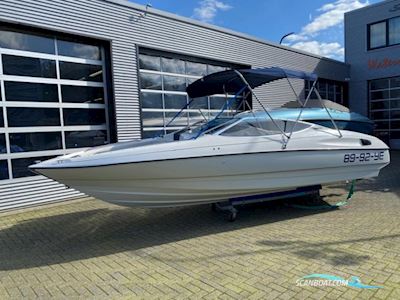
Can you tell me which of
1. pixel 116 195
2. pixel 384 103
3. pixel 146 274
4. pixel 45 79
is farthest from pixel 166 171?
pixel 384 103

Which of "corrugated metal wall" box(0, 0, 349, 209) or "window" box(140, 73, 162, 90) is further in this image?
"window" box(140, 73, 162, 90)

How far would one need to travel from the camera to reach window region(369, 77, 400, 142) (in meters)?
16.3

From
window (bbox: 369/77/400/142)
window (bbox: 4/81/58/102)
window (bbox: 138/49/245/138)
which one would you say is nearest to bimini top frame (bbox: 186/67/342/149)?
window (bbox: 138/49/245/138)

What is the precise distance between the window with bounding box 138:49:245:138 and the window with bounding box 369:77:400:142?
10.4 metres

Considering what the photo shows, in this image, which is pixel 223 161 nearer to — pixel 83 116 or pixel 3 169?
pixel 83 116

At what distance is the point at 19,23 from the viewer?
6.67 meters

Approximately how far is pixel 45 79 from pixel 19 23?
116 centimetres

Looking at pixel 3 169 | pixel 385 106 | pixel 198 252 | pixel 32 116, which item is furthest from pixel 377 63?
pixel 3 169

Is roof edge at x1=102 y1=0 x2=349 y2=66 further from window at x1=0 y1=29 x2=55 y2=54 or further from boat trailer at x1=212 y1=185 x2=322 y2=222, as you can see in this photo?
boat trailer at x1=212 y1=185 x2=322 y2=222

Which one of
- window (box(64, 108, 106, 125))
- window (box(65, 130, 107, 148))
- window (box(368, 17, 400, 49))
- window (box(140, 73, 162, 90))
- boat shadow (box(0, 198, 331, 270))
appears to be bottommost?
boat shadow (box(0, 198, 331, 270))

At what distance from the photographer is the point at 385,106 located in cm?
1670

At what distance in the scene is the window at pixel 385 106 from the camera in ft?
53.4

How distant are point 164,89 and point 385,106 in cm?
1244

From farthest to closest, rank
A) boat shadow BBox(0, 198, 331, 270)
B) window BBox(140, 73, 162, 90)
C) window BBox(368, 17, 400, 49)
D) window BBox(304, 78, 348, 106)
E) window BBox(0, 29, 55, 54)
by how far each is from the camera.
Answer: window BBox(304, 78, 348, 106) → window BBox(368, 17, 400, 49) → window BBox(140, 73, 162, 90) → window BBox(0, 29, 55, 54) → boat shadow BBox(0, 198, 331, 270)
